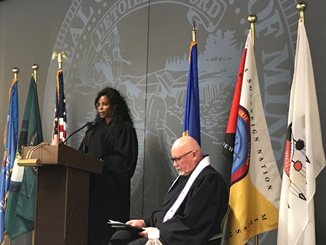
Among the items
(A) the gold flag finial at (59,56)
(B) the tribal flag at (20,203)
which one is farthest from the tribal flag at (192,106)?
(B) the tribal flag at (20,203)

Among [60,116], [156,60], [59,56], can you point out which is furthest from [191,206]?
[59,56]

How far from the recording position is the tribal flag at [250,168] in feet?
11.4

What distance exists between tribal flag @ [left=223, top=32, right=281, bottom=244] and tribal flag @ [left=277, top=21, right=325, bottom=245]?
0.49 feet

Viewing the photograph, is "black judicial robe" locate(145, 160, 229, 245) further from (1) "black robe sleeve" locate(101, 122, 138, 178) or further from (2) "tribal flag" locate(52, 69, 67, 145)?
(2) "tribal flag" locate(52, 69, 67, 145)

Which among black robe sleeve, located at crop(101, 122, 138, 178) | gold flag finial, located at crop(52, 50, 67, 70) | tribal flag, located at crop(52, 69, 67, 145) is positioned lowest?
black robe sleeve, located at crop(101, 122, 138, 178)

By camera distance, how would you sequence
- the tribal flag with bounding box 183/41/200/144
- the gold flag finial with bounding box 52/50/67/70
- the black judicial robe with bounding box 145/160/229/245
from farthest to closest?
1. the gold flag finial with bounding box 52/50/67/70
2. the tribal flag with bounding box 183/41/200/144
3. the black judicial robe with bounding box 145/160/229/245

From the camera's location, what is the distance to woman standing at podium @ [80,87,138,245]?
13.6 ft

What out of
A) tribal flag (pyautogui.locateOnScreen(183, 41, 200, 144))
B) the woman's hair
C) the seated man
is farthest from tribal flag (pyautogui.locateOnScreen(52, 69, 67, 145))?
the seated man

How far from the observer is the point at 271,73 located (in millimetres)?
4121

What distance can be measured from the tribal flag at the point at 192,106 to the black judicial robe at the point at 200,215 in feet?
2.49

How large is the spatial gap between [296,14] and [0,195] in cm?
322

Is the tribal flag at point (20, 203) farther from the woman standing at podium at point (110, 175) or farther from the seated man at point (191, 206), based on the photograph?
the seated man at point (191, 206)

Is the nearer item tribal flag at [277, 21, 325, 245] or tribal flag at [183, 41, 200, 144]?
tribal flag at [277, 21, 325, 245]

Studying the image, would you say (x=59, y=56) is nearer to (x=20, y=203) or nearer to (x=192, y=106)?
(x=20, y=203)
